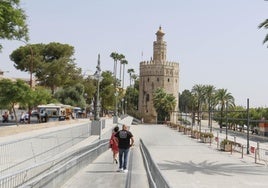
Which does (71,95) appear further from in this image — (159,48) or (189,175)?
(189,175)

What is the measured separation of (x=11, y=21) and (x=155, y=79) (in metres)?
85.6

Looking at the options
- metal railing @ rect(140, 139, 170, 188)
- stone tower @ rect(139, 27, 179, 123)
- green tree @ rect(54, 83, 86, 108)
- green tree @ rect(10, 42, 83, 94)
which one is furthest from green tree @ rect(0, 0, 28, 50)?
stone tower @ rect(139, 27, 179, 123)

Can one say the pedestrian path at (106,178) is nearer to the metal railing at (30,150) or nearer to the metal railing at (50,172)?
the metal railing at (50,172)

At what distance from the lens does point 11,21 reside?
26656 millimetres

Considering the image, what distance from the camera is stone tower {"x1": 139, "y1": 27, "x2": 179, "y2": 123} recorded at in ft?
361

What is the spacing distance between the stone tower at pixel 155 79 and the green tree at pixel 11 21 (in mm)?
80325

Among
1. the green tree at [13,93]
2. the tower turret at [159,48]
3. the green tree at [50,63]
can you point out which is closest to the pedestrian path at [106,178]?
the green tree at [13,93]

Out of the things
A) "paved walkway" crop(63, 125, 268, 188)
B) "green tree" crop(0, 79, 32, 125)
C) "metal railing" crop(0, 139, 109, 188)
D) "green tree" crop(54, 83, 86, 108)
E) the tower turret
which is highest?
the tower turret

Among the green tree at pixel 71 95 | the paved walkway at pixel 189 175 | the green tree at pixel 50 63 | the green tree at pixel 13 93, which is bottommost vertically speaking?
the paved walkway at pixel 189 175

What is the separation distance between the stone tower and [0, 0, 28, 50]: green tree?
80325 millimetres

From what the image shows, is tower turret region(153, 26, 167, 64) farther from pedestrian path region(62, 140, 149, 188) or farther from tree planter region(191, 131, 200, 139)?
pedestrian path region(62, 140, 149, 188)

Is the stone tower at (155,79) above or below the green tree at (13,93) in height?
above

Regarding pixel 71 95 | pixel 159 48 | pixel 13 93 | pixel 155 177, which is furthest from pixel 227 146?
pixel 159 48

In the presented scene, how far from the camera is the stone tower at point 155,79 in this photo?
110062mm
